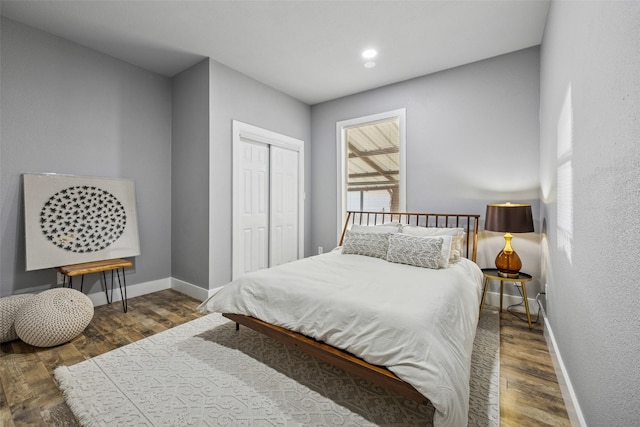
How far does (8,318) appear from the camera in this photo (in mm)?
2201

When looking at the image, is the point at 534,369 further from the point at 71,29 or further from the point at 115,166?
the point at 71,29

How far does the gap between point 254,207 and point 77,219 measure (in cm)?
188

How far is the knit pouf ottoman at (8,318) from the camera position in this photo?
85.9 inches

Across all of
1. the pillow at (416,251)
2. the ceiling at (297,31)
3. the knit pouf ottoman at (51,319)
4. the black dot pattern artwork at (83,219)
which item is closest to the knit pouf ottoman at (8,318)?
the knit pouf ottoman at (51,319)

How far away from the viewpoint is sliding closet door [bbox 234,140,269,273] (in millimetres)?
3713

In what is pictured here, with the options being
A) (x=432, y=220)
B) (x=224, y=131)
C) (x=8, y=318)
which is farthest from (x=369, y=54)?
(x=8, y=318)

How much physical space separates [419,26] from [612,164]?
2.28 meters

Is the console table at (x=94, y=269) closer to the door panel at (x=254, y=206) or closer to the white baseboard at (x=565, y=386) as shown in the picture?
the door panel at (x=254, y=206)

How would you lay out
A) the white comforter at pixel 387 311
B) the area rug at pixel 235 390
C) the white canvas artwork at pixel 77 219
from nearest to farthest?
the white comforter at pixel 387 311 → the area rug at pixel 235 390 → the white canvas artwork at pixel 77 219

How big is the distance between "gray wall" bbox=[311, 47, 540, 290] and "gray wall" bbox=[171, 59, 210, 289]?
2.26 meters

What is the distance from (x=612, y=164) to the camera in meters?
1.03

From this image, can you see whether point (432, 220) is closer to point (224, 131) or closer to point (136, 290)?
point (224, 131)

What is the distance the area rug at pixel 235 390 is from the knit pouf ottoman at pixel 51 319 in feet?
1.45

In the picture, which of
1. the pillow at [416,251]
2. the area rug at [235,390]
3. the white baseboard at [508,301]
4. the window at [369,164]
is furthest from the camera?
the window at [369,164]
